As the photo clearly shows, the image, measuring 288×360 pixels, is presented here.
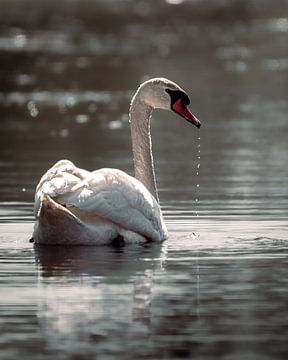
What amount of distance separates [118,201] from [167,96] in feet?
6.60

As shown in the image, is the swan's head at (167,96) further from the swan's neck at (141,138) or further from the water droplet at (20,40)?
the water droplet at (20,40)

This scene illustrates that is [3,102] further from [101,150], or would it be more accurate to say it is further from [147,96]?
[147,96]

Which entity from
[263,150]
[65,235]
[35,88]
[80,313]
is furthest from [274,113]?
[80,313]

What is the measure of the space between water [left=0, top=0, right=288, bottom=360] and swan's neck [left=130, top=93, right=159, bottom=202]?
55cm

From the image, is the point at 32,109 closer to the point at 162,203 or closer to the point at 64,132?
the point at 64,132

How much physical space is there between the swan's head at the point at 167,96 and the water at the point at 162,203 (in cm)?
98

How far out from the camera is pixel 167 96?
48.6ft

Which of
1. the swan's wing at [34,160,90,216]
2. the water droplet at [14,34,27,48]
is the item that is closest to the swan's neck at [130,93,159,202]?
the swan's wing at [34,160,90,216]

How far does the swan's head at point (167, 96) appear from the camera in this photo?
14758mm

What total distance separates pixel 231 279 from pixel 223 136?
11.8m

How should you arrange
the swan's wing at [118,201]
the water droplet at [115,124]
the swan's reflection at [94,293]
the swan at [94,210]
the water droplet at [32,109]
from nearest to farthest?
the swan's reflection at [94,293], the swan at [94,210], the swan's wing at [118,201], the water droplet at [115,124], the water droplet at [32,109]

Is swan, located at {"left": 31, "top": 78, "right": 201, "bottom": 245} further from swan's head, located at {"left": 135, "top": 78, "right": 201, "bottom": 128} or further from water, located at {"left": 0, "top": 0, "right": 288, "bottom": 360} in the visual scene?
swan's head, located at {"left": 135, "top": 78, "right": 201, "bottom": 128}

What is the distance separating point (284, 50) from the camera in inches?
1598

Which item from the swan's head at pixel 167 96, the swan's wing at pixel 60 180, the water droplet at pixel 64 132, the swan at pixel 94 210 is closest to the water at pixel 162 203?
the water droplet at pixel 64 132
